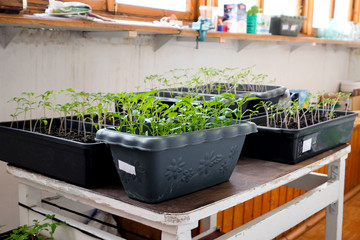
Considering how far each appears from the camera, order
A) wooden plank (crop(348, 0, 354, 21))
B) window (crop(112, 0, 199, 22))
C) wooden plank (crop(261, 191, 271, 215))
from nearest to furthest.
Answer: window (crop(112, 0, 199, 22)), wooden plank (crop(261, 191, 271, 215)), wooden plank (crop(348, 0, 354, 21))

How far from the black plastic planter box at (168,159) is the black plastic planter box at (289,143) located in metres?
0.35

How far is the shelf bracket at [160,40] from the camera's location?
2604 millimetres

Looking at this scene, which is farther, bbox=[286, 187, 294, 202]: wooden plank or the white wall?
bbox=[286, 187, 294, 202]: wooden plank

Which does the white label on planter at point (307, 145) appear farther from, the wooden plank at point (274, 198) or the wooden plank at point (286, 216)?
the wooden plank at point (274, 198)

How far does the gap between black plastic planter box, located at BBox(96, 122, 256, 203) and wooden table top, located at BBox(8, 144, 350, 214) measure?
1.1 inches

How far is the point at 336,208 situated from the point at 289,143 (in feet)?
2.02

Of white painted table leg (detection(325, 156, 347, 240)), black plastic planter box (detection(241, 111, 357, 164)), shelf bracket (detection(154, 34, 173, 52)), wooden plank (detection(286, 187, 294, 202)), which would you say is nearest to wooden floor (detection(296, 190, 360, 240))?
wooden plank (detection(286, 187, 294, 202))

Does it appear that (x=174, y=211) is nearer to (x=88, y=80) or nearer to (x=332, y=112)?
(x=332, y=112)

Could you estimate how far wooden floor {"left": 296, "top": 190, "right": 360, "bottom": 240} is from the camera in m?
3.18

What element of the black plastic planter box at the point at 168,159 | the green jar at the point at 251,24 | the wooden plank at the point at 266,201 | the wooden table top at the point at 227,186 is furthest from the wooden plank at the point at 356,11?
the black plastic planter box at the point at 168,159

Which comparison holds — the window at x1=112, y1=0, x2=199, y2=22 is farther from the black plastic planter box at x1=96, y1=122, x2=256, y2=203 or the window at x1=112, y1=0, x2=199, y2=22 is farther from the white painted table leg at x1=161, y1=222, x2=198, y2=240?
the white painted table leg at x1=161, y1=222, x2=198, y2=240

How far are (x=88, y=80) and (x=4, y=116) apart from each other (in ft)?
1.62

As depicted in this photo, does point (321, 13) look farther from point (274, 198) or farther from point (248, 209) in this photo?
point (248, 209)

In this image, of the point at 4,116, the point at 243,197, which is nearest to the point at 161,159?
the point at 243,197
